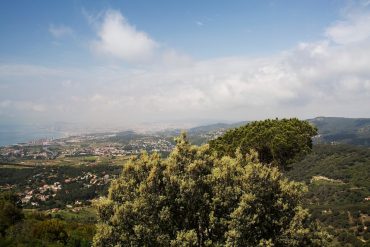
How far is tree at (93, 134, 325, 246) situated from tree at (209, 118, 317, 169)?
1703cm

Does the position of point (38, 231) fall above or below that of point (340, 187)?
above

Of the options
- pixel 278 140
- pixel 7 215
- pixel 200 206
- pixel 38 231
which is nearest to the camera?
pixel 200 206

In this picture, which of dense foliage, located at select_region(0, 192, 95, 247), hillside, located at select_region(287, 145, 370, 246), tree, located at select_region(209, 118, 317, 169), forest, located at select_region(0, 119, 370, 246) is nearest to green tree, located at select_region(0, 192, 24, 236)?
dense foliage, located at select_region(0, 192, 95, 247)

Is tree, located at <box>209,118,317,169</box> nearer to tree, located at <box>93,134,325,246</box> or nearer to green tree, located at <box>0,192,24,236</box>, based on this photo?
tree, located at <box>93,134,325,246</box>

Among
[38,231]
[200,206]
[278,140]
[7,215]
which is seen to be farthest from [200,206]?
[7,215]

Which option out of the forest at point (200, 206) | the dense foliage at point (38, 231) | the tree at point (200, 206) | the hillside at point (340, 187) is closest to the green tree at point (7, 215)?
the dense foliage at point (38, 231)

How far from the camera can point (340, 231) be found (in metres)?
97.8

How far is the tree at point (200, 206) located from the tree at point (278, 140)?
17.0 m

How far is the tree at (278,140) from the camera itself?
1471 inches

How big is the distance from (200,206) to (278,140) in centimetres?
1948

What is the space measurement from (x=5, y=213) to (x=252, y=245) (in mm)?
63353

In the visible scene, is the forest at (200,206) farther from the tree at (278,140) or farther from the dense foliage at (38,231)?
the dense foliage at (38,231)

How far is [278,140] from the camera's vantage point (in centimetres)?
3694

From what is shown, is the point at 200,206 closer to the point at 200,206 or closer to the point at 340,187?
the point at 200,206
